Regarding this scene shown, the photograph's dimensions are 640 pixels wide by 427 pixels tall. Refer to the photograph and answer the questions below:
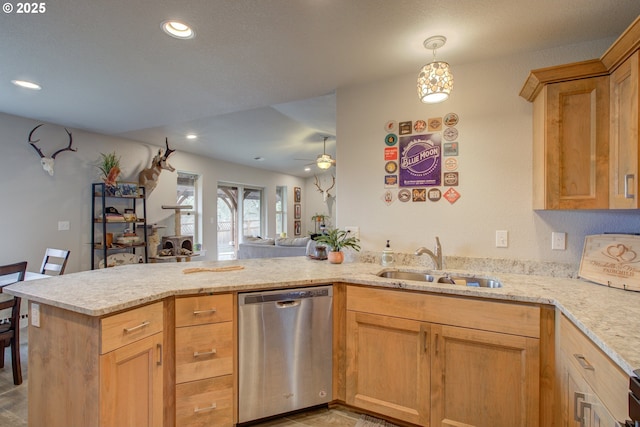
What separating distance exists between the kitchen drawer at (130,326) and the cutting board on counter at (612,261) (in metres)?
2.41

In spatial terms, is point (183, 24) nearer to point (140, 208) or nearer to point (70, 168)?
point (70, 168)

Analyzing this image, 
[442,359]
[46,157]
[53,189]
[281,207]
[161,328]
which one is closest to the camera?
[161,328]

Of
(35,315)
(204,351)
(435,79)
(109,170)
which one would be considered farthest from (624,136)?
(109,170)

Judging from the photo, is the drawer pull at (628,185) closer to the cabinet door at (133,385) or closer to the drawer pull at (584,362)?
the drawer pull at (584,362)

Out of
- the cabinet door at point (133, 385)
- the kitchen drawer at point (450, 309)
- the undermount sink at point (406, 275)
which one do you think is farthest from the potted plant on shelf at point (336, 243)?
the cabinet door at point (133, 385)

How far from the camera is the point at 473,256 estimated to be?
86.3 inches

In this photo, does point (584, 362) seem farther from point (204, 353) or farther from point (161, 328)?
point (161, 328)

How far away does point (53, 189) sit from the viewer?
3824 millimetres

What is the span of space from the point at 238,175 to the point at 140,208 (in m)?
2.46

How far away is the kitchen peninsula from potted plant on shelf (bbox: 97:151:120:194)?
8.78ft

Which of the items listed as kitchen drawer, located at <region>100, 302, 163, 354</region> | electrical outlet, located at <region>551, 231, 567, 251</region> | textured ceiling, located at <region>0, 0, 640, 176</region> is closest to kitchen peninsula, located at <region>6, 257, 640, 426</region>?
kitchen drawer, located at <region>100, 302, 163, 354</region>

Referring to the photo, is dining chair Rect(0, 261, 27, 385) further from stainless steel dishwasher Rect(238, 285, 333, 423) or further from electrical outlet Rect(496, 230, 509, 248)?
electrical outlet Rect(496, 230, 509, 248)

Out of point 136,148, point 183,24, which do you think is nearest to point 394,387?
point 183,24

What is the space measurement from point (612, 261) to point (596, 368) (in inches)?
38.7
